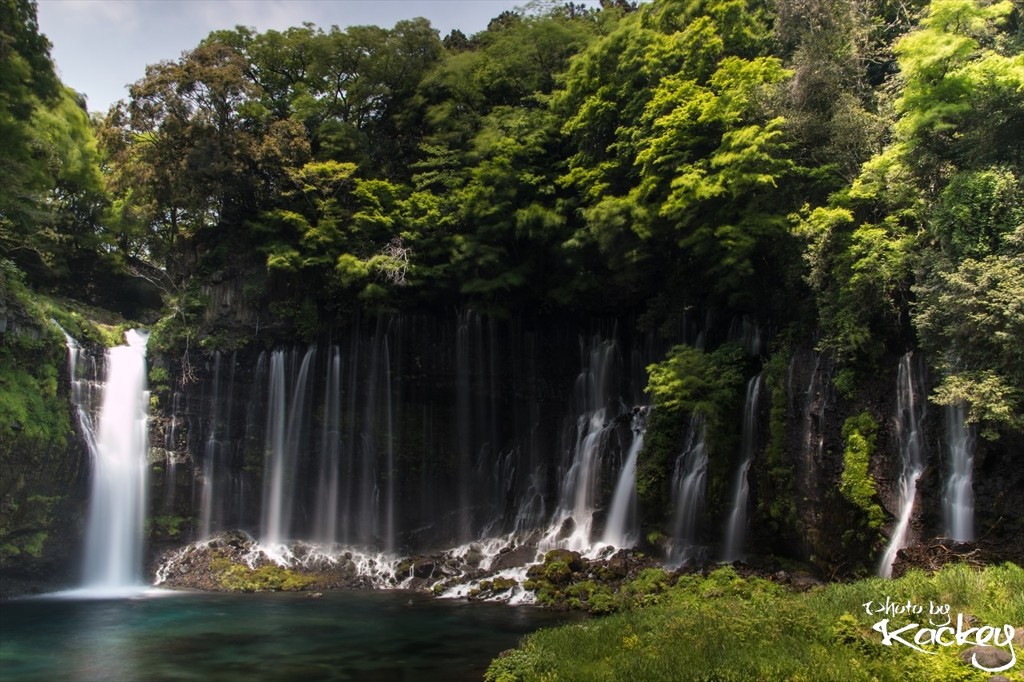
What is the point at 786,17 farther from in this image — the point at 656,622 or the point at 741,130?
the point at 656,622

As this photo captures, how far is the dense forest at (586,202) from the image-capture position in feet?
47.9

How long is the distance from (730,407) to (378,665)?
1078cm

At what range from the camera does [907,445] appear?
14.9 metres

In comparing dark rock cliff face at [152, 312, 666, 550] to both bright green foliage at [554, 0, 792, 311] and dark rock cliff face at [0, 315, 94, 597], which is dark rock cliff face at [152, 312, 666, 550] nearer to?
dark rock cliff face at [0, 315, 94, 597]

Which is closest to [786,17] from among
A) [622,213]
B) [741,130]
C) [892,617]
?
[741,130]

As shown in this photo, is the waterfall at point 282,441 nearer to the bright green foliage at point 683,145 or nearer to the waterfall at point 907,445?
the bright green foliage at point 683,145

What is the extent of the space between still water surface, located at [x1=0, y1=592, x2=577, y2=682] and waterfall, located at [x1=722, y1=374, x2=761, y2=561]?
4984 mm

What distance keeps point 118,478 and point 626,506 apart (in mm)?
15941

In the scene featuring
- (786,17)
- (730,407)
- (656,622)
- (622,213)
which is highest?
(786,17)

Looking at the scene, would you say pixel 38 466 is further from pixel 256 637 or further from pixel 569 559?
pixel 569 559

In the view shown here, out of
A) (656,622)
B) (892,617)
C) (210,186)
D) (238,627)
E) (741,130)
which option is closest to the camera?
(892,617)

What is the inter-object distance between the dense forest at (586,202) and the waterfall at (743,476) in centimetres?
38

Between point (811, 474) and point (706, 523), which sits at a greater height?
point (811, 474)

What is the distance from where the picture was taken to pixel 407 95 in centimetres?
2884
